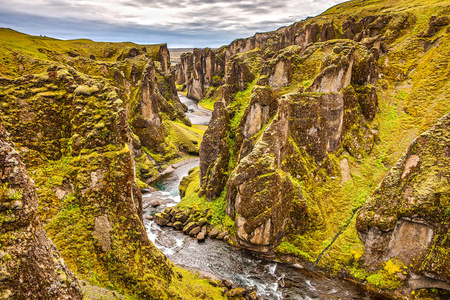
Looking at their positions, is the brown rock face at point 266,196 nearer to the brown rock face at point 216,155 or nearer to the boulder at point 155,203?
the brown rock face at point 216,155

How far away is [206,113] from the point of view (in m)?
145

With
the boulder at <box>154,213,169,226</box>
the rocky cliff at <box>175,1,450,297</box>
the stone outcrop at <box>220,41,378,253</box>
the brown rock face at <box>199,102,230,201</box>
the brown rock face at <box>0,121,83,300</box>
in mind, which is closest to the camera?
the brown rock face at <box>0,121,83,300</box>

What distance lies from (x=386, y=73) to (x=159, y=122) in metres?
60.2

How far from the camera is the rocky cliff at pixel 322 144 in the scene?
3375cm

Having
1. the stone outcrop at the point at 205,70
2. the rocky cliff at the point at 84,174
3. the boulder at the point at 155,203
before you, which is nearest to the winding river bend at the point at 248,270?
the boulder at the point at 155,203

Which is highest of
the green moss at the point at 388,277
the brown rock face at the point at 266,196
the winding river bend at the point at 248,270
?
the brown rock face at the point at 266,196

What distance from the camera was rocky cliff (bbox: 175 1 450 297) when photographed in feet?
111

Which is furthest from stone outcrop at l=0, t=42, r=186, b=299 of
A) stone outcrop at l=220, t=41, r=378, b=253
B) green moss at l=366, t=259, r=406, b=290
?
green moss at l=366, t=259, r=406, b=290

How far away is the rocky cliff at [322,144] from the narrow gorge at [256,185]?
0.22m

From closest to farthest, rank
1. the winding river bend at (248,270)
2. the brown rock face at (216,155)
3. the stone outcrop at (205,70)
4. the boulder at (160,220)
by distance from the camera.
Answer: the winding river bend at (248,270), the boulder at (160,220), the brown rock face at (216,155), the stone outcrop at (205,70)

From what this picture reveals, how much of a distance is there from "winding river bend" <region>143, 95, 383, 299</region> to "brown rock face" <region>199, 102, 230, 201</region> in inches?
385

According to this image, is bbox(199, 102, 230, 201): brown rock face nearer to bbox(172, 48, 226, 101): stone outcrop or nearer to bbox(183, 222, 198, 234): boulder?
bbox(183, 222, 198, 234): boulder

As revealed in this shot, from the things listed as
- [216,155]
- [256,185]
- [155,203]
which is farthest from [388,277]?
[155,203]

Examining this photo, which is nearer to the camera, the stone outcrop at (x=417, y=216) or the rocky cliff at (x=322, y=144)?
the stone outcrop at (x=417, y=216)
